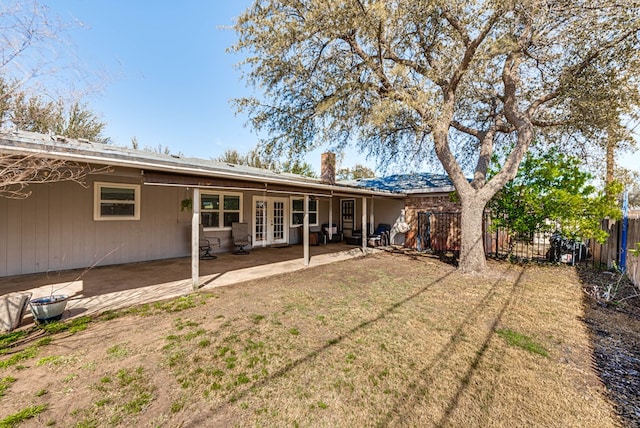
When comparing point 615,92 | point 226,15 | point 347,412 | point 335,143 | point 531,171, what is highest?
point 226,15

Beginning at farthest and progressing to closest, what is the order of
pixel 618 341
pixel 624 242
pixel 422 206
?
pixel 422 206 < pixel 624 242 < pixel 618 341

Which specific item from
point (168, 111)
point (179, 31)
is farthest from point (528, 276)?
point (168, 111)

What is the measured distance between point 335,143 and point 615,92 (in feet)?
23.1

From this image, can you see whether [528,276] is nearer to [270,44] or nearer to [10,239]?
[270,44]

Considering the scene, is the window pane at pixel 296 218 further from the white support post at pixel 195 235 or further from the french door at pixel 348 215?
the white support post at pixel 195 235

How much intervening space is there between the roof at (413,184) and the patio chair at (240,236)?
15.8 ft

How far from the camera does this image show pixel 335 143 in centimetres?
922

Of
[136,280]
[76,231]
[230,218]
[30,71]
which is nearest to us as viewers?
[30,71]

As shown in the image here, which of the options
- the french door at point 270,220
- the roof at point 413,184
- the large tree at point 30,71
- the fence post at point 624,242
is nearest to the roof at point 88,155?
the large tree at point 30,71

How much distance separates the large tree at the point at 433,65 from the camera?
245 inches

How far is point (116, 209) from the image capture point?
712 centimetres

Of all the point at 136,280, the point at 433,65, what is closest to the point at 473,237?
the point at 433,65

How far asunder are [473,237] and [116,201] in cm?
912

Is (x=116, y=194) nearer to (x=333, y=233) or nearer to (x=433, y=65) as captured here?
(x=333, y=233)
